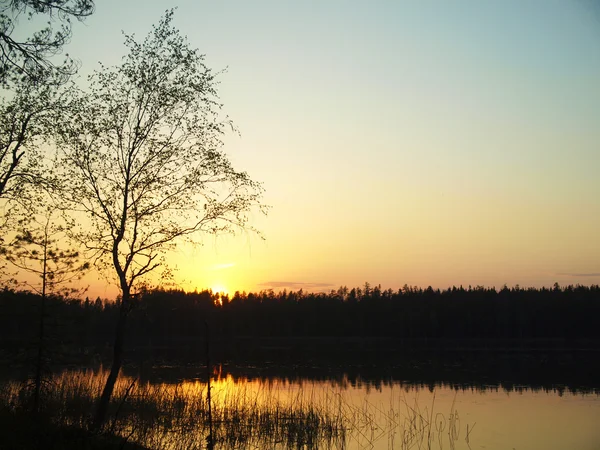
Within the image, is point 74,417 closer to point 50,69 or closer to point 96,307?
point 50,69

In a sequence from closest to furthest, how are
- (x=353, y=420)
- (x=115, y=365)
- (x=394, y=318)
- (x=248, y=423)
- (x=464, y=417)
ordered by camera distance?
(x=115, y=365)
(x=248, y=423)
(x=353, y=420)
(x=464, y=417)
(x=394, y=318)

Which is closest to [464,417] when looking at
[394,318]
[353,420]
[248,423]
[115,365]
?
[353,420]

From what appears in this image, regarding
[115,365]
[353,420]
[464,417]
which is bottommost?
[464,417]

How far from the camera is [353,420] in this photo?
848 inches

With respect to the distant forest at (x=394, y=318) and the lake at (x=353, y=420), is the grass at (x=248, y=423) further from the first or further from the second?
the distant forest at (x=394, y=318)

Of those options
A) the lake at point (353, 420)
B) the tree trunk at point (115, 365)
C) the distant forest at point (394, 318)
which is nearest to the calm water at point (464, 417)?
the lake at point (353, 420)

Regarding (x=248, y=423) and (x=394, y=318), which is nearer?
(x=248, y=423)

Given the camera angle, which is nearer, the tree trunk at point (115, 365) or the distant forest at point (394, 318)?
the tree trunk at point (115, 365)

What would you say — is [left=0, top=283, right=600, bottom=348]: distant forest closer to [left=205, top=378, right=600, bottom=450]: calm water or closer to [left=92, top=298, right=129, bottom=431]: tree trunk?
[left=205, top=378, right=600, bottom=450]: calm water

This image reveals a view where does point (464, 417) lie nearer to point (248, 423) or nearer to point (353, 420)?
point (353, 420)

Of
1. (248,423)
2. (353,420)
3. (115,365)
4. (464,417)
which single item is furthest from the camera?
(464,417)

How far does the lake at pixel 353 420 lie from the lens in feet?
59.8

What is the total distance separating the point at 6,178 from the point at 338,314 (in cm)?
11948

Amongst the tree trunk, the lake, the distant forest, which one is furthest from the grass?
the distant forest
